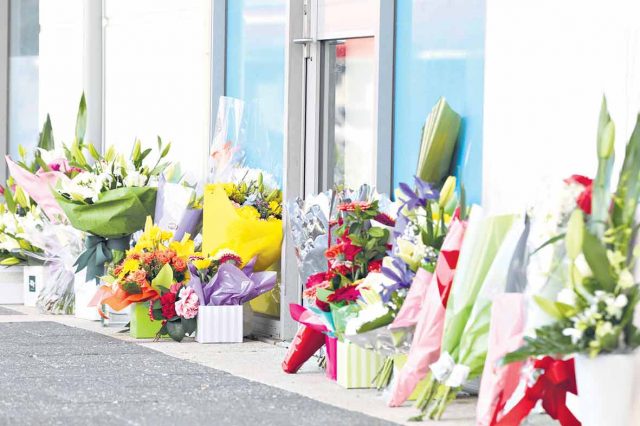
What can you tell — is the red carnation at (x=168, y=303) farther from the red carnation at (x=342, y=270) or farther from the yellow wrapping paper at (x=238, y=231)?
the red carnation at (x=342, y=270)

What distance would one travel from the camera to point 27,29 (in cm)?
1200

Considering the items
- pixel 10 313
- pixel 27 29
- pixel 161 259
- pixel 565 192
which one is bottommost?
pixel 10 313

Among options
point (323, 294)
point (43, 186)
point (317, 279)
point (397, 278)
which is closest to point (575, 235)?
point (397, 278)

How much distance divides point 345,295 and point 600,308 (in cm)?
146

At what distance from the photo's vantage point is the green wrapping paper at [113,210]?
762cm

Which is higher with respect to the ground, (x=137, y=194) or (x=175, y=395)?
(x=137, y=194)

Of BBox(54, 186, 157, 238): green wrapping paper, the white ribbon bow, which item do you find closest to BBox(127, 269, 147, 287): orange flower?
BBox(54, 186, 157, 238): green wrapping paper

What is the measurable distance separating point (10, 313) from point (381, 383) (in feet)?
13.7

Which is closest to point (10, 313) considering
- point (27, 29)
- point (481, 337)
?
point (27, 29)

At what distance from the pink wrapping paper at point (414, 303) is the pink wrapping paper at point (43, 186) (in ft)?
13.0

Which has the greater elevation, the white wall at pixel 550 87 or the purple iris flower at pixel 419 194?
the white wall at pixel 550 87

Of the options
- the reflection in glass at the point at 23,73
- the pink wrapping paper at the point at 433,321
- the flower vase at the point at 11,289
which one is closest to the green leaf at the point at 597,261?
the pink wrapping paper at the point at 433,321

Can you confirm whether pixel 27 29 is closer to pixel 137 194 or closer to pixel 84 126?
pixel 84 126

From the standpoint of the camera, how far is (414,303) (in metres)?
4.90
